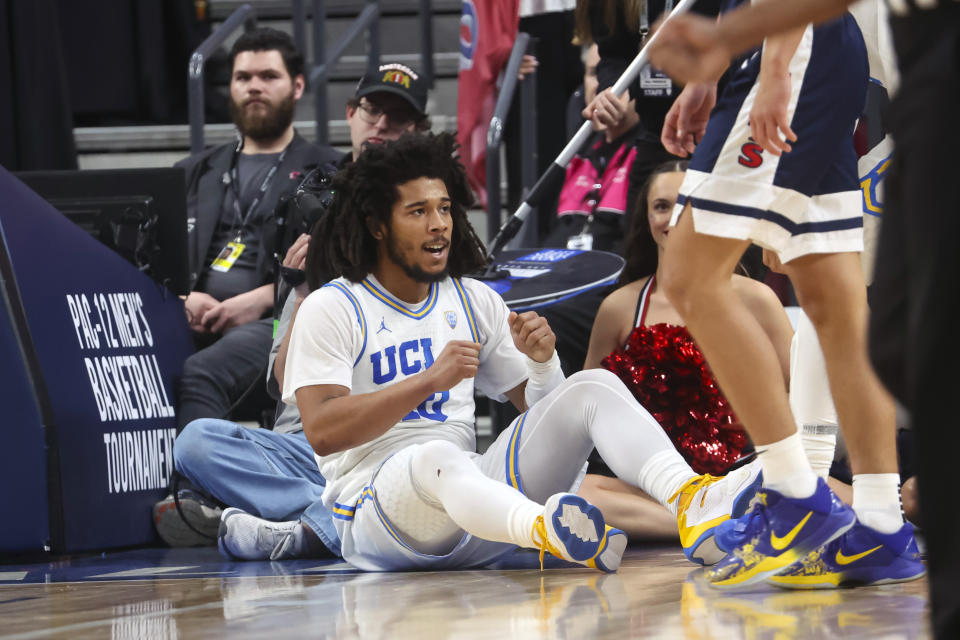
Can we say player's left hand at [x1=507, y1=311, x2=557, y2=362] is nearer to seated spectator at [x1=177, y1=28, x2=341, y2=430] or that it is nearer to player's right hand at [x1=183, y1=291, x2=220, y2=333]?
seated spectator at [x1=177, y1=28, x2=341, y2=430]

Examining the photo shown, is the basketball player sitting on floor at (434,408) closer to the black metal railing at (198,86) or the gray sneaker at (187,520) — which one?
the gray sneaker at (187,520)

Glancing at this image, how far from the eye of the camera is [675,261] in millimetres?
2012

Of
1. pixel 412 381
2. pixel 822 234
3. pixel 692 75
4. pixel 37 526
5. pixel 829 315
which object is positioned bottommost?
pixel 37 526

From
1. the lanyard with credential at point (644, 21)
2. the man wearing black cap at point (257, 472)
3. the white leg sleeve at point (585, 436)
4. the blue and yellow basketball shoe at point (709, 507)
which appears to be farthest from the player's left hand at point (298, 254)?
the blue and yellow basketball shoe at point (709, 507)

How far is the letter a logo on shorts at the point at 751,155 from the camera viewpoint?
197 centimetres

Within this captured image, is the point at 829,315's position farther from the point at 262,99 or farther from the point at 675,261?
the point at 262,99

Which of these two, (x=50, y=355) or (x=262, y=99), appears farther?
(x=262, y=99)

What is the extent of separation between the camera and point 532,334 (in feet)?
9.12

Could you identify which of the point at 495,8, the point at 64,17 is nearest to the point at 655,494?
the point at 495,8

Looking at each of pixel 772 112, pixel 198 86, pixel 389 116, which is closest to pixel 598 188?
pixel 389 116

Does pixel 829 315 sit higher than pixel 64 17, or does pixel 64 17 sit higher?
pixel 64 17

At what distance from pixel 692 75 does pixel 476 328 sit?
1866 mm

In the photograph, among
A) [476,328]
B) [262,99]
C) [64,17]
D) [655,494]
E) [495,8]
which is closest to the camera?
[655,494]

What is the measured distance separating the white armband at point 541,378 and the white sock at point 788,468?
3.18ft
